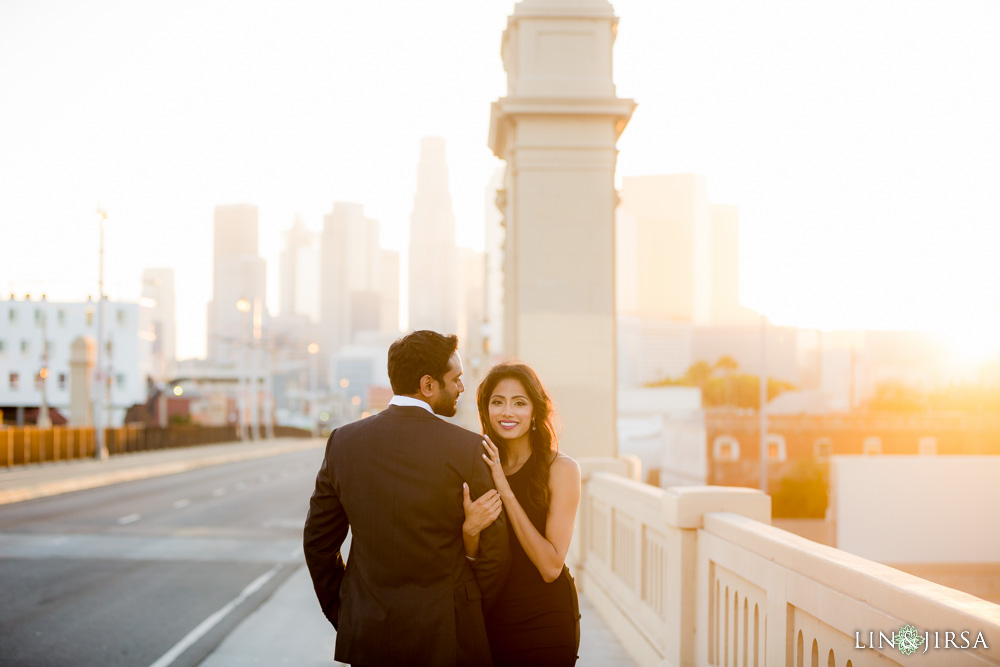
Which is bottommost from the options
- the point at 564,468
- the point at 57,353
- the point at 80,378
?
the point at 80,378

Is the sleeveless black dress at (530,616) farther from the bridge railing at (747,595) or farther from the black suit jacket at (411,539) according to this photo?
the bridge railing at (747,595)

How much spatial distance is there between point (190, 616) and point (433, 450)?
768cm

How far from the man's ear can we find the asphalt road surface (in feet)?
18.5

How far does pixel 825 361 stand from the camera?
193 m

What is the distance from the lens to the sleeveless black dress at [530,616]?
3725 mm


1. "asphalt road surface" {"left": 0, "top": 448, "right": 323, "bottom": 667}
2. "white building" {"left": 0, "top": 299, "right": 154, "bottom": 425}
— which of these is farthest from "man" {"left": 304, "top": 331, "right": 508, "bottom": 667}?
Result: "white building" {"left": 0, "top": 299, "right": 154, "bottom": 425}

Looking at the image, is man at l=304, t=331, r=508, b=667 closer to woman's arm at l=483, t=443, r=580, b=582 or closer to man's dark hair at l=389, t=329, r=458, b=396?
man's dark hair at l=389, t=329, r=458, b=396

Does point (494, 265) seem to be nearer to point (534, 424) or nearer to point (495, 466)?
point (534, 424)

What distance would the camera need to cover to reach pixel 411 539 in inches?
134

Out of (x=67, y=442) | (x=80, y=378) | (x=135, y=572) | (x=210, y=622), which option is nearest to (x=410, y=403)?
(x=210, y=622)

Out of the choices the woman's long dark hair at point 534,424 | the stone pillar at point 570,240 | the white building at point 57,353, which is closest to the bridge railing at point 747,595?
the woman's long dark hair at point 534,424

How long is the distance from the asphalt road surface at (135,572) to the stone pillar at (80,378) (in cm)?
2150
